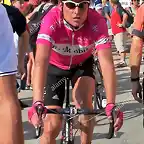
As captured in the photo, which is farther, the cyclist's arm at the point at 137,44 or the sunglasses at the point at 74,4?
the cyclist's arm at the point at 137,44

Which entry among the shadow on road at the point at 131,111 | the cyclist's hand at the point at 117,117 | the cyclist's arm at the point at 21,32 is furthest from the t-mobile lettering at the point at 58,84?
the shadow on road at the point at 131,111

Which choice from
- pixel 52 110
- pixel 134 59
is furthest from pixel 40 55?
pixel 134 59

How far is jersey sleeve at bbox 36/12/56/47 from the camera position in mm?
3787

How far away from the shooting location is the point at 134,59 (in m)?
4.52

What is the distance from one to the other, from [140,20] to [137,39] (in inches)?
7.4

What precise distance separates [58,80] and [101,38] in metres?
0.69

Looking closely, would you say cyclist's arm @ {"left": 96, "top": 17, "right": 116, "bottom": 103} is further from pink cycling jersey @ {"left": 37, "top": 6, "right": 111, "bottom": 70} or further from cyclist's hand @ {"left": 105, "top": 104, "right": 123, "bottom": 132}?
cyclist's hand @ {"left": 105, "top": 104, "right": 123, "bottom": 132}

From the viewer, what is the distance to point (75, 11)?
3.91 meters

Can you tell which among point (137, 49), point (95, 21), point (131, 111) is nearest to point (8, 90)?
point (95, 21)

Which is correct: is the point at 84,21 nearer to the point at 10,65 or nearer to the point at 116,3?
the point at 10,65

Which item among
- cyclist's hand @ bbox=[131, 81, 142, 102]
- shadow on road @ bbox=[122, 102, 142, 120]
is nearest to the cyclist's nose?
cyclist's hand @ bbox=[131, 81, 142, 102]

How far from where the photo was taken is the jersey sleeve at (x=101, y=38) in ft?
13.0

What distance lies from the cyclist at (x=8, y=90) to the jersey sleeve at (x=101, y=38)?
30.6 inches

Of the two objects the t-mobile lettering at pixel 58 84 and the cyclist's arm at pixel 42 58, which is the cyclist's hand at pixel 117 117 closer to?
the cyclist's arm at pixel 42 58
